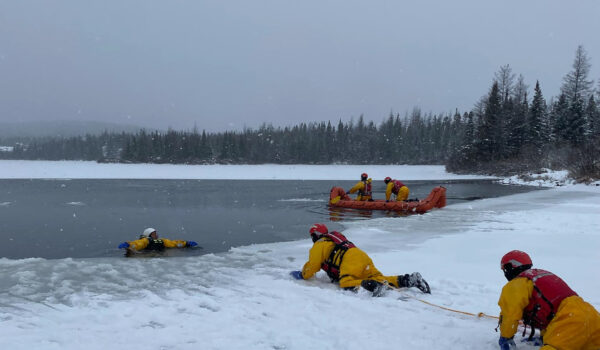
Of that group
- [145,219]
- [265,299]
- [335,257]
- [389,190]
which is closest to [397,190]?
[389,190]

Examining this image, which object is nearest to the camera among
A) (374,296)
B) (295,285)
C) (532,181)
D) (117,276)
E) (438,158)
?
(374,296)

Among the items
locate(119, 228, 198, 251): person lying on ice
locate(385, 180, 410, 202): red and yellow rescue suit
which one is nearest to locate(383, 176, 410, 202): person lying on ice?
locate(385, 180, 410, 202): red and yellow rescue suit

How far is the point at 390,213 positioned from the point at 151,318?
1254 cm

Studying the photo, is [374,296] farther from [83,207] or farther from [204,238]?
[83,207]

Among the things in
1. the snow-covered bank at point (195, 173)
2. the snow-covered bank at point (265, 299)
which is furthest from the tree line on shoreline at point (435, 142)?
the snow-covered bank at point (265, 299)

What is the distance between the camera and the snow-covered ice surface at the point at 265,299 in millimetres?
4199

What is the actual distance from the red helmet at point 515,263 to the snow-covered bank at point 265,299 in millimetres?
662

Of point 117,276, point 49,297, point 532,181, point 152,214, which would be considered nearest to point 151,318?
point 49,297

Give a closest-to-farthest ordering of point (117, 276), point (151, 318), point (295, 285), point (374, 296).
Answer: point (151, 318) < point (374, 296) < point (295, 285) < point (117, 276)

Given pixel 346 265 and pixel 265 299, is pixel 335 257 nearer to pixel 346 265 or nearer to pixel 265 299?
pixel 346 265

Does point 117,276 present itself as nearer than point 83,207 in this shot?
Yes

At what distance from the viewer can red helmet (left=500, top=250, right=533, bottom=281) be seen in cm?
380

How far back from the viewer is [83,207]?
18.0 m

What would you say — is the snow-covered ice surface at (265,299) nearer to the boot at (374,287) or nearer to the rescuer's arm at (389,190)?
the boot at (374,287)
